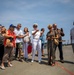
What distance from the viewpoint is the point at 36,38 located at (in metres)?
10.9

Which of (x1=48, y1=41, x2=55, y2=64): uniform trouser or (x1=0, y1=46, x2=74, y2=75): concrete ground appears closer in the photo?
(x1=0, y1=46, x2=74, y2=75): concrete ground

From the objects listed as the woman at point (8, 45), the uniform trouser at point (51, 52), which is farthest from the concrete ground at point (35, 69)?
the woman at point (8, 45)

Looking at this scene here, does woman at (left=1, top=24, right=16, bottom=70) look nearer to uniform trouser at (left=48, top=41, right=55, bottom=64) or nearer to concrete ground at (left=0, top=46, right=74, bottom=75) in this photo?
concrete ground at (left=0, top=46, right=74, bottom=75)

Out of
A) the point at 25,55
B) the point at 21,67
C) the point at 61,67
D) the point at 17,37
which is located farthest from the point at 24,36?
the point at 61,67

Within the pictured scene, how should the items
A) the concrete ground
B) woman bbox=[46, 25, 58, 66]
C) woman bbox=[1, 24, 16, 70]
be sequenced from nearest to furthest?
1. the concrete ground
2. woman bbox=[1, 24, 16, 70]
3. woman bbox=[46, 25, 58, 66]

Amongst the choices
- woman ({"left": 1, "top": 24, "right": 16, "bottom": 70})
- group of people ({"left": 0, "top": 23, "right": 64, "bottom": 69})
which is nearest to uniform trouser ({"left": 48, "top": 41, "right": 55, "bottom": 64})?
group of people ({"left": 0, "top": 23, "right": 64, "bottom": 69})

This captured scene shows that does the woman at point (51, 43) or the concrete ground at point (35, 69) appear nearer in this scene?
the concrete ground at point (35, 69)

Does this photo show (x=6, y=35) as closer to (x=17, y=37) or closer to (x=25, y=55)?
(x=17, y=37)

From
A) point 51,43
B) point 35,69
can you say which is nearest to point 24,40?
point 51,43

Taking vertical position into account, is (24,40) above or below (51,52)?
above

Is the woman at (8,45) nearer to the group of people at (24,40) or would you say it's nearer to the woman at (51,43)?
the group of people at (24,40)

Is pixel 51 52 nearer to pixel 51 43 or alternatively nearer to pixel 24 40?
pixel 51 43

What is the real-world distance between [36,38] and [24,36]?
0.71 metres

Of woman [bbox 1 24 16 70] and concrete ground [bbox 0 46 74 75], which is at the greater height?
woman [bbox 1 24 16 70]
